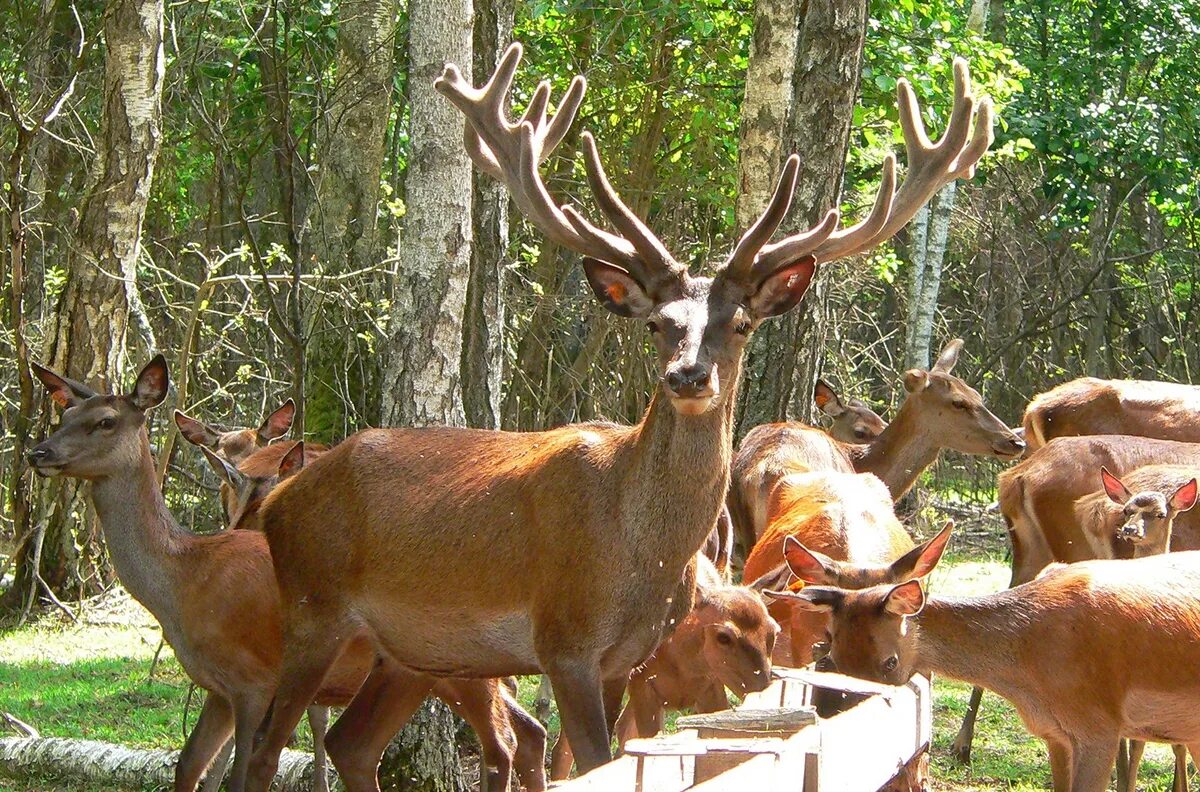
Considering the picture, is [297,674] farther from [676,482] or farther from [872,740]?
[872,740]

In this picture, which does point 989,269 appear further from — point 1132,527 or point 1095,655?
point 1095,655

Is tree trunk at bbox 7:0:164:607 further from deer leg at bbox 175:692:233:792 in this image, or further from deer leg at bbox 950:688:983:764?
deer leg at bbox 950:688:983:764

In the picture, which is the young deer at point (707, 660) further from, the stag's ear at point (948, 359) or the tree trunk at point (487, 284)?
the stag's ear at point (948, 359)

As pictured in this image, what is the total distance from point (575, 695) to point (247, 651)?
2.26m

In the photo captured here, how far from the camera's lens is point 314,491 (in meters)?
6.56

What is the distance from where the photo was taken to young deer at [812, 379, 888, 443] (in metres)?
12.5

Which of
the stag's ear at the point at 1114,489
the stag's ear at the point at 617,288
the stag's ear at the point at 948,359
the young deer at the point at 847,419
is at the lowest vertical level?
the young deer at the point at 847,419

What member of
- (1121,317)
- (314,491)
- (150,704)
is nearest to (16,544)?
(150,704)

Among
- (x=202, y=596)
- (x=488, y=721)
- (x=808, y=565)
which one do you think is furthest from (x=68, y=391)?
(x=808, y=565)

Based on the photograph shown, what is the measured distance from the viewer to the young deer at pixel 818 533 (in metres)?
7.80

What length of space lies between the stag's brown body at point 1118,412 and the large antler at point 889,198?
4759mm

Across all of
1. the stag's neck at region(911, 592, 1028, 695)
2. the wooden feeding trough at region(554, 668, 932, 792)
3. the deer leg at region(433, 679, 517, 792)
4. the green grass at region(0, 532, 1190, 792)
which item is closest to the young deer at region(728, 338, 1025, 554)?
the green grass at region(0, 532, 1190, 792)

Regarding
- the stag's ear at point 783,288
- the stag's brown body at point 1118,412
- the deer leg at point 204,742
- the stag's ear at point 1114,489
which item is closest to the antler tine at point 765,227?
the stag's ear at point 783,288

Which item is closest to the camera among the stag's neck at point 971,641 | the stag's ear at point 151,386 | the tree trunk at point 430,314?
the stag's neck at point 971,641
